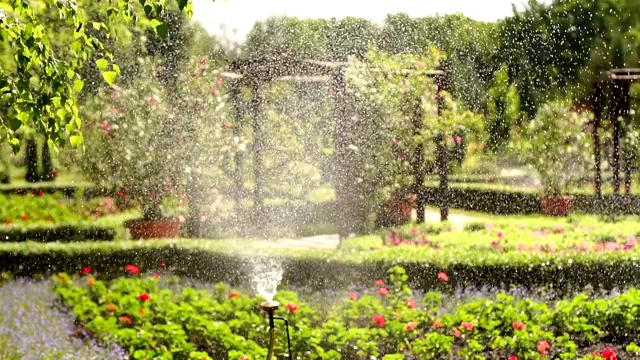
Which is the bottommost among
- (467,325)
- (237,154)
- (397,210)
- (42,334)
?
(42,334)

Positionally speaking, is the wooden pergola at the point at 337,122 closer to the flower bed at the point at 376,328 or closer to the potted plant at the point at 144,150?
the potted plant at the point at 144,150

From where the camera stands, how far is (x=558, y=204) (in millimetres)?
13578

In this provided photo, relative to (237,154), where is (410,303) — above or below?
below

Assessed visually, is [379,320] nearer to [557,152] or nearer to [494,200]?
[557,152]

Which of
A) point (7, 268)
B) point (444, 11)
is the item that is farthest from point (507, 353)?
point (444, 11)

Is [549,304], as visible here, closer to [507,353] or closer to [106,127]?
[507,353]

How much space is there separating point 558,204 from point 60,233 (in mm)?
7925

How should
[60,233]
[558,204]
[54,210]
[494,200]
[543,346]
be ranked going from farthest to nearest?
[494,200] → [558,204] → [54,210] → [60,233] → [543,346]

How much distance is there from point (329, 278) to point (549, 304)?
190 centimetres

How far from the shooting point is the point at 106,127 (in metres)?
10.0

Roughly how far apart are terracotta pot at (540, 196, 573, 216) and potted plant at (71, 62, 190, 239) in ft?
21.3

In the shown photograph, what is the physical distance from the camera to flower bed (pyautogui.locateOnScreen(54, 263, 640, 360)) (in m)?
4.90

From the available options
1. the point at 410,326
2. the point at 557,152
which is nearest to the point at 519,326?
the point at 410,326

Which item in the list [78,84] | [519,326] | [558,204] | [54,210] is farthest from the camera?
[558,204]
